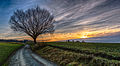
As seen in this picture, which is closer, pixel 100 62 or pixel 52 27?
pixel 100 62

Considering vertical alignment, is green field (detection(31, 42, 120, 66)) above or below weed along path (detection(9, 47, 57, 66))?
above

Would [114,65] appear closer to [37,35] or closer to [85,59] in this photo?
[85,59]

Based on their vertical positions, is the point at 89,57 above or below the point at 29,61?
above

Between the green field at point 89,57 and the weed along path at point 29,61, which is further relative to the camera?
the weed along path at point 29,61

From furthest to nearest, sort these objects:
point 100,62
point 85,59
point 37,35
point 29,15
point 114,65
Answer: point 37,35 < point 29,15 < point 85,59 < point 100,62 < point 114,65

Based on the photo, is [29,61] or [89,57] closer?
[89,57]

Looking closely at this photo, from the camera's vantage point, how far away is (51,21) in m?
40.5

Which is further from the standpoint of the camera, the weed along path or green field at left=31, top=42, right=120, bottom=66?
the weed along path

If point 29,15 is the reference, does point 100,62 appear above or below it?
below

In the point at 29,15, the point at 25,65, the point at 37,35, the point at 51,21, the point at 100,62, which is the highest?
the point at 29,15

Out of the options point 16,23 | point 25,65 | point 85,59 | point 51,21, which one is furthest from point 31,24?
point 85,59

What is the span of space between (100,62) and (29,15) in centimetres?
3599

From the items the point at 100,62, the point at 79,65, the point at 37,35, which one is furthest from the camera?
the point at 37,35

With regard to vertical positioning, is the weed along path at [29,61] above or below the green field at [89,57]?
below
